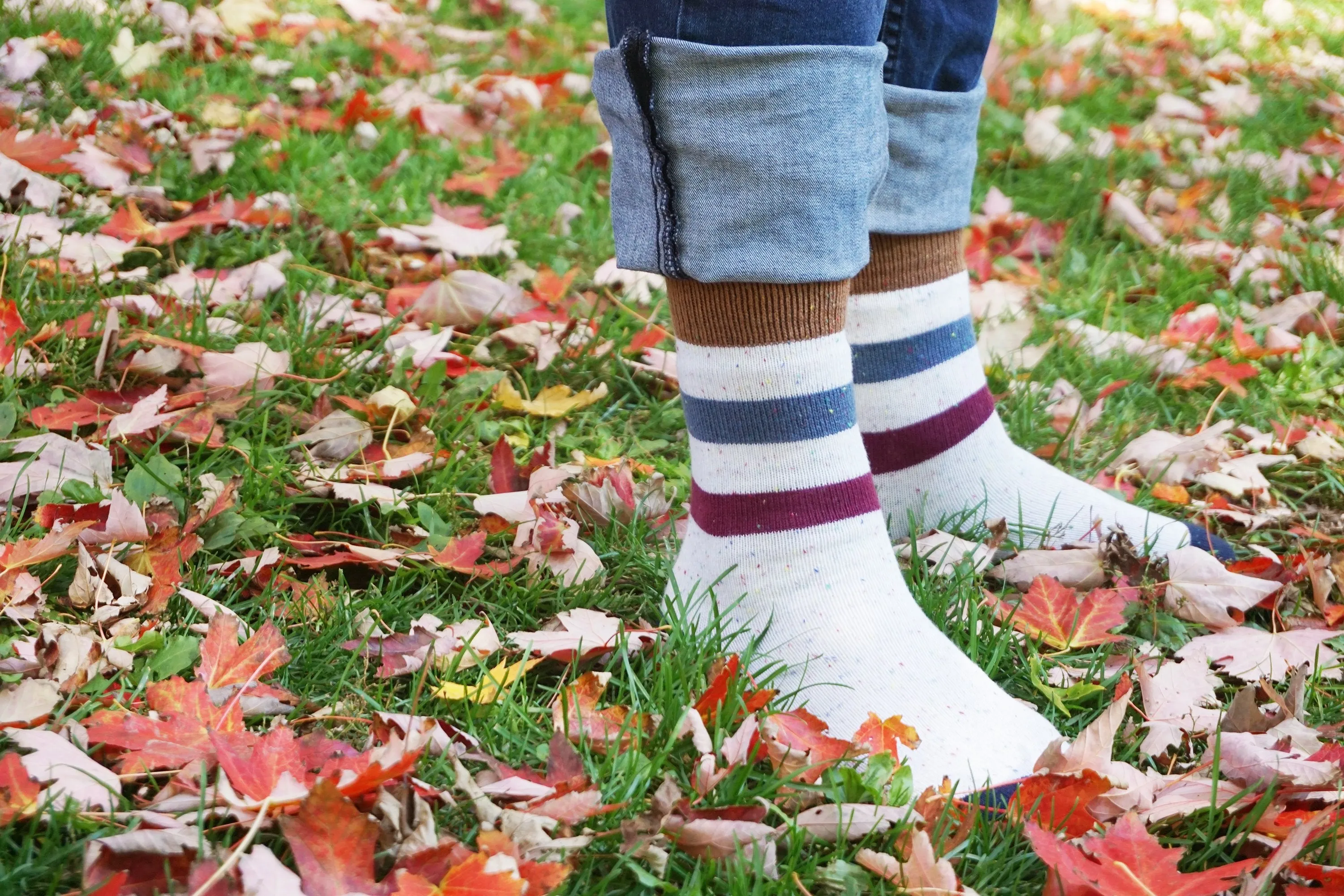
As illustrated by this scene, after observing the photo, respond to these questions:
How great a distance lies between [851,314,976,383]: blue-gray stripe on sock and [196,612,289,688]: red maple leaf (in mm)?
637

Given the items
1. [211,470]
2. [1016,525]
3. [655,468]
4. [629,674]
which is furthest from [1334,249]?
[211,470]

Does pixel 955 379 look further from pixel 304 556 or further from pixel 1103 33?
pixel 1103 33

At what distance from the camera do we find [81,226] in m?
1.69

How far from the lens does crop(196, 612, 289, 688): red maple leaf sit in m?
0.90

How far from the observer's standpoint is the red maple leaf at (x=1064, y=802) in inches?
32.4

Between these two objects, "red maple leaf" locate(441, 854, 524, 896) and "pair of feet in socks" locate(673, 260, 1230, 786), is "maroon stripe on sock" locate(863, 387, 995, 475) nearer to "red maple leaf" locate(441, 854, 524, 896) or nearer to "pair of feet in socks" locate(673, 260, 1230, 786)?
"pair of feet in socks" locate(673, 260, 1230, 786)

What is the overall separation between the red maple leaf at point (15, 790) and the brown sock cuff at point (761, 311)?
567mm

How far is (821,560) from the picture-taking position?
0.96 meters

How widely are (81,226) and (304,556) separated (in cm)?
87

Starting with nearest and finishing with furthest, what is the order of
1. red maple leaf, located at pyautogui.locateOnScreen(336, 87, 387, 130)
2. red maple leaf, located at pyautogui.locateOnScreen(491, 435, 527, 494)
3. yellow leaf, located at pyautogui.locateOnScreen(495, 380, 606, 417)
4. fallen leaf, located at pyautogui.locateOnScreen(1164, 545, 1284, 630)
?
fallen leaf, located at pyautogui.locateOnScreen(1164, 545, 1284, 630) < red maple leaf, located at pyautogui.locateOnScreen(491, 435, 527, 494) < yellow leaf, located at pyautogui.locateOnScreen(495, 380, 606, 417) < red maple leaf, located at pyautogui.locateOnScreen(336, 87, 387, 130)

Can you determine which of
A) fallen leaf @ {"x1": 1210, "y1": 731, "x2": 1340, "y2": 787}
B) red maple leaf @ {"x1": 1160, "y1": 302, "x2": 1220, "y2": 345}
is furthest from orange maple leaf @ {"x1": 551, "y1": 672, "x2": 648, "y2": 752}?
red maple leaf @ {"x1": 1160, "y1": 302, "x2": 1220, "y2": 345}

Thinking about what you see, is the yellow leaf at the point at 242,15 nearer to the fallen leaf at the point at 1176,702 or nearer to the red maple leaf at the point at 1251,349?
the red maple leaf at the point at 1251,349

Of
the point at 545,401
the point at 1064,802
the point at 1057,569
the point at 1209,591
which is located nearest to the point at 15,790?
the point at 1064,802

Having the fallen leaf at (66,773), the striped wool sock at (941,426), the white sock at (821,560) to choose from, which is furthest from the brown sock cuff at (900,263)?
the fallen leaf at (66,773)
